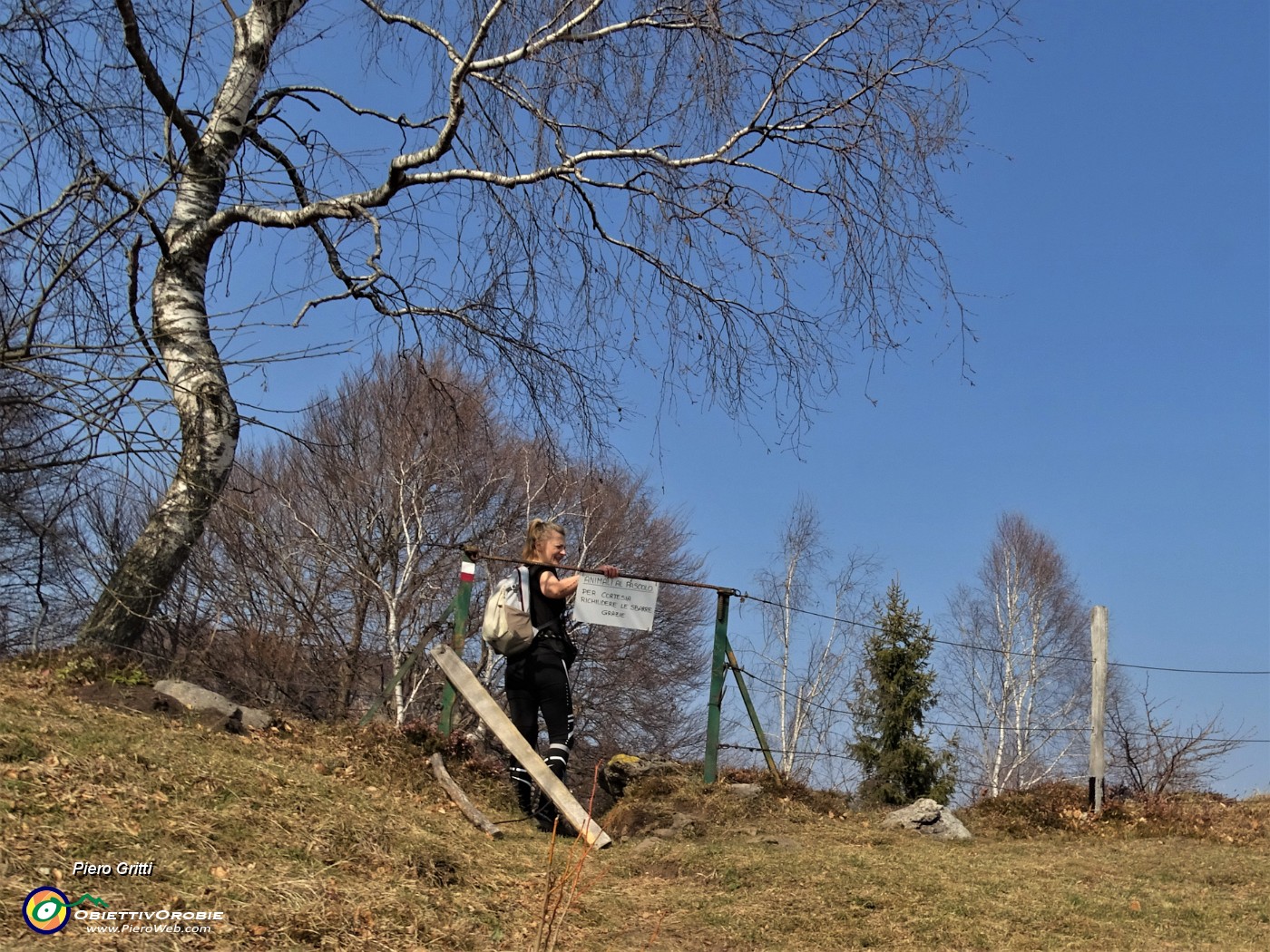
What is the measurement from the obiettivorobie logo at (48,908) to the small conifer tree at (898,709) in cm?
886

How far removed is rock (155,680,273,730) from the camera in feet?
20.9

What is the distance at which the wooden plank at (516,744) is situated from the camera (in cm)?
621

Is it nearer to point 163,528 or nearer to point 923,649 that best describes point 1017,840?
point 923,649

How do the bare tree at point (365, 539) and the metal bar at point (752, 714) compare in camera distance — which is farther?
the bare tree at point (365, 539)

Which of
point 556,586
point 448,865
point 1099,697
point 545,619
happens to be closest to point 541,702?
point 545,619

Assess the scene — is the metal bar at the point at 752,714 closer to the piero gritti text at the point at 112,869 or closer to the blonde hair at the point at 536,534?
the blonde hair at the point at 536,534

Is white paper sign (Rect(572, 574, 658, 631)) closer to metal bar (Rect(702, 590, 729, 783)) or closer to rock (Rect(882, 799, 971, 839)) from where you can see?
metal bar (Rect(702, 590, 729, 783))

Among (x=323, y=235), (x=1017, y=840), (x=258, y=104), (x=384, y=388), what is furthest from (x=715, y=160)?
(x=384, y=388)

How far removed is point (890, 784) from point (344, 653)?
13.7 meters

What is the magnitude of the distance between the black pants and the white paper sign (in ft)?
3.20

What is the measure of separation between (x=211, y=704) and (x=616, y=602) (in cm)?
298

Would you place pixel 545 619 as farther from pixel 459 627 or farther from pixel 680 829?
pixel 680 829

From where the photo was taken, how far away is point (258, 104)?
819 cm

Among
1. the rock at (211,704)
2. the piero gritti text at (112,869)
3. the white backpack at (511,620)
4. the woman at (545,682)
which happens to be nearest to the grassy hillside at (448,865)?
the piero gritti text at (112,869)
